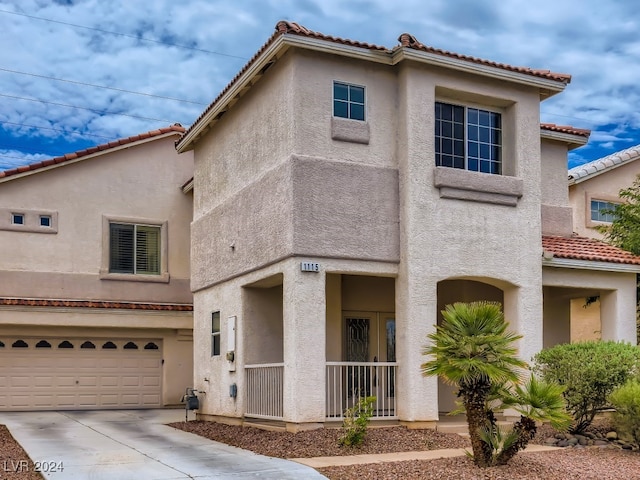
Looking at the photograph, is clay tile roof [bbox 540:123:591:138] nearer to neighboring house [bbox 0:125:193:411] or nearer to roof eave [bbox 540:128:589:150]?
roof eave [bbox 540:128:589:150]

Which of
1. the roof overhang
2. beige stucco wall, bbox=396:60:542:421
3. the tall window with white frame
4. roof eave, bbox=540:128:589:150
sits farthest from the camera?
roof eave, bbox=540:128:589:150

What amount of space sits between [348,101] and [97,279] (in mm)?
11116

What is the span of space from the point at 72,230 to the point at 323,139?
10.9 metres

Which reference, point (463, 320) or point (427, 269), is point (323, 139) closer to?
point (427, 269)

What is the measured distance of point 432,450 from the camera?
45.8ft

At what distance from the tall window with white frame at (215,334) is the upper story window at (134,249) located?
577cm

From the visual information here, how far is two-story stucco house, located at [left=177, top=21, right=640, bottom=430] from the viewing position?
1541 centimetres

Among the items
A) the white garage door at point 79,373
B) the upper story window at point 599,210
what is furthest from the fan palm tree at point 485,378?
the upper story window at point 599,210

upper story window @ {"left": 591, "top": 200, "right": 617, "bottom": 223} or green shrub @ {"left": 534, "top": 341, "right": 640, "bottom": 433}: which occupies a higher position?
upper story window @ {"left": 591, "top": 200, "right": 617, "bottom": 223}

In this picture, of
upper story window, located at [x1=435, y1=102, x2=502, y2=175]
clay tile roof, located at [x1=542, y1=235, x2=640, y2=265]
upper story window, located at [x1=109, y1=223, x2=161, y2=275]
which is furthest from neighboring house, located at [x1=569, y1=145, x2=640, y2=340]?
upper story window, located at [x1=109, y1=223, x2=161, y2=275]

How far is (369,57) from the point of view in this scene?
16.0 m

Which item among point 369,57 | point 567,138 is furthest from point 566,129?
point 369,57

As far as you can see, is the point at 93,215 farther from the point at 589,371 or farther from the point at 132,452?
the point at 589,371

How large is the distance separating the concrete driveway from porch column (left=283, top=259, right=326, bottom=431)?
1354 mm
